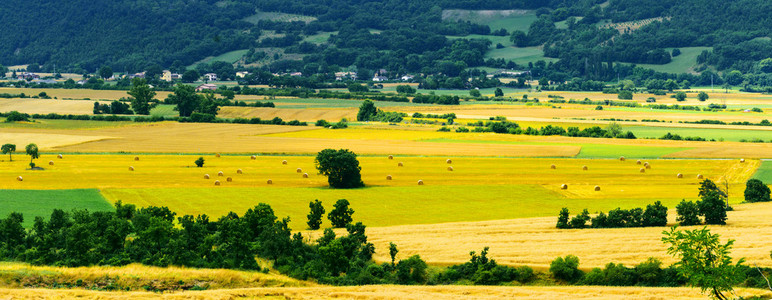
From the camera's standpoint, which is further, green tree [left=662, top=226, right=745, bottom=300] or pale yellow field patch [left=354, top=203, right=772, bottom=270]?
pale yellow field patch [left=354, top=203, right=772, bottom=270]

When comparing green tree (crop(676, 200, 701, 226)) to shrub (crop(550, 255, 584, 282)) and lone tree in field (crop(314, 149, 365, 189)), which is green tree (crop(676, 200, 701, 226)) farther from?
lone tree in field (crop(314, 149, 365, 189))

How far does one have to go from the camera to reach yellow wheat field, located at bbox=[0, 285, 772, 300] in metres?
44.3

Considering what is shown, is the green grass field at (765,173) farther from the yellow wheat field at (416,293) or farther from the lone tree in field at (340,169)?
the yellow wheat field at (416,293)

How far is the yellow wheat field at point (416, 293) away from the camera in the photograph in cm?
4428

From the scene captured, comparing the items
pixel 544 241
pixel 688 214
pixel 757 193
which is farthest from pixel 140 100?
pixel 688 214

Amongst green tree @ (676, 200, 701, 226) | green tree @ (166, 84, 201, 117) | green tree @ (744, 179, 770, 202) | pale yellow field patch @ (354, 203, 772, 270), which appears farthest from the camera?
green tree @ (166, 84, 201, 117)

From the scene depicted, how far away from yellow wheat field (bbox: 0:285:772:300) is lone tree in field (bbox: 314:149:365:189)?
35.5m

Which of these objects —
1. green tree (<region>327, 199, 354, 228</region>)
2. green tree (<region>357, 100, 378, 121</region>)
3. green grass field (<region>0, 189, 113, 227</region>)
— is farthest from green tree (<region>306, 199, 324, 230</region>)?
green tree (<region>357, 100, 378, 121</region>)

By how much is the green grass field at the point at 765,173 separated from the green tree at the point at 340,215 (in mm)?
41199

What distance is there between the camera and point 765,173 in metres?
89.8

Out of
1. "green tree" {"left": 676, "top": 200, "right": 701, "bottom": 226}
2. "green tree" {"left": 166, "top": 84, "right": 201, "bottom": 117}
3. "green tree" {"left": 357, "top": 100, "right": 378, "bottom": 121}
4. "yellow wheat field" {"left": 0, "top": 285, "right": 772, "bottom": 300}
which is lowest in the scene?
"yellow wheat field" {"left": 0, "top": 285, "right": 772, "bottom": 300}

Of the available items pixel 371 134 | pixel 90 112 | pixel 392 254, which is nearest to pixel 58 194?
pixel 392 254

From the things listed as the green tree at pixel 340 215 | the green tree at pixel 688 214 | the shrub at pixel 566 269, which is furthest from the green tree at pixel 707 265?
the green tree at pixel 340 215

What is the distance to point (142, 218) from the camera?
184 feet
